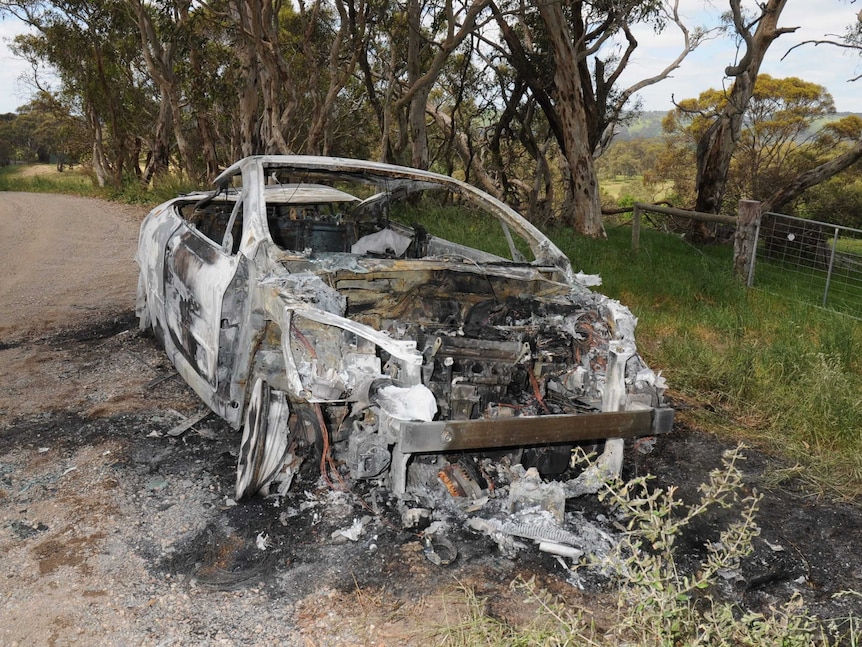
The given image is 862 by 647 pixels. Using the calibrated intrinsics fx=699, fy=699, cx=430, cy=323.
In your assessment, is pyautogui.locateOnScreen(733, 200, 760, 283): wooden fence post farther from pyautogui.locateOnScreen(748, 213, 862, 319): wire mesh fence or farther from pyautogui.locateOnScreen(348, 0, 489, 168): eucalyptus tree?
pyautogui.locateOnScreen(348, 0, 489, 168): eucalyptus tree

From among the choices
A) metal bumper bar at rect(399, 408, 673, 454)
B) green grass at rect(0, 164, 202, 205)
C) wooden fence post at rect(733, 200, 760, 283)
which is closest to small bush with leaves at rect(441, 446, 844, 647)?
metal bumper bar at rect(399, 408, 673, 454)

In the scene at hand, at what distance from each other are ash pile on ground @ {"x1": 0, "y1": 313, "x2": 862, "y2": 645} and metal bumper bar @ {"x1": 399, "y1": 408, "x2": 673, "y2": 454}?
537mm

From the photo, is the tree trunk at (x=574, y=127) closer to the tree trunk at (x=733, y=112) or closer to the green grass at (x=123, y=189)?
the tree trunk at (x=733, y=112)

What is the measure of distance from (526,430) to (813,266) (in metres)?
6.66

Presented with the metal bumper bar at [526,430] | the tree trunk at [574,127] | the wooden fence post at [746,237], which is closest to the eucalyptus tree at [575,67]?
the tree trunk at [574,127]

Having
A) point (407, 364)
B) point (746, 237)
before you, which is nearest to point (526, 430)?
point (407, 364)

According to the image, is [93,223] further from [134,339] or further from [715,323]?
[715,323]

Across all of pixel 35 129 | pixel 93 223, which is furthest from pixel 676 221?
pixel 35 129

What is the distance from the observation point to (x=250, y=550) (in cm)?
331

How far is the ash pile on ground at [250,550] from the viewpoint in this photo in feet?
9.25

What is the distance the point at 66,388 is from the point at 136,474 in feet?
5.55

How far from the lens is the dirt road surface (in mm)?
2809

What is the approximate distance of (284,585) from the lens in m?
3.06

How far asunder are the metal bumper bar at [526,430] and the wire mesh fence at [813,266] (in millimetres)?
4723
